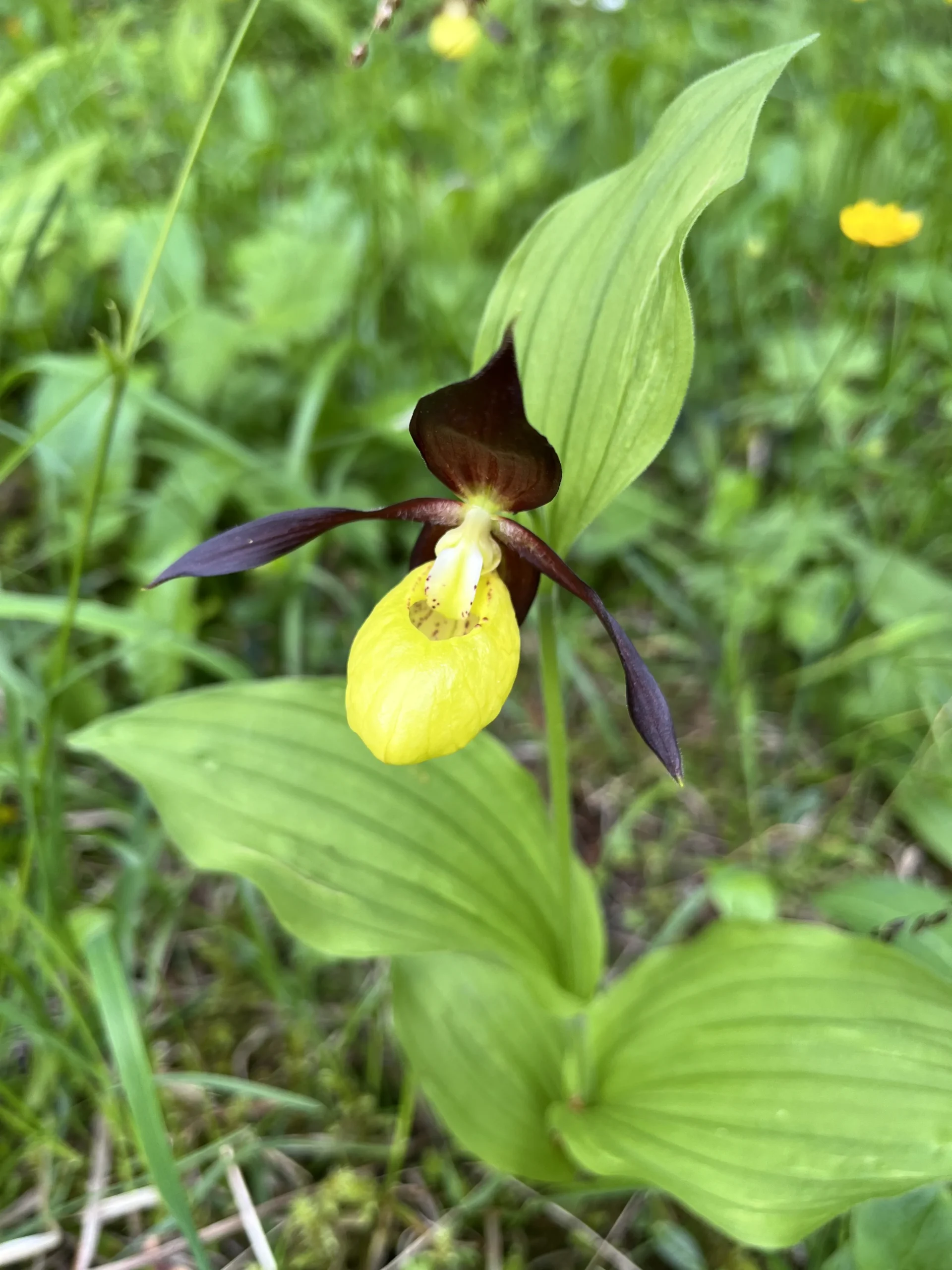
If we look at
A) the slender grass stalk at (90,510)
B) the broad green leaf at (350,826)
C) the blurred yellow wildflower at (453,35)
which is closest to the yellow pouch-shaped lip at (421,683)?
the broad green leaf at (350,826)

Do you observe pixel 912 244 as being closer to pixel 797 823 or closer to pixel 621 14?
pixel 621 14

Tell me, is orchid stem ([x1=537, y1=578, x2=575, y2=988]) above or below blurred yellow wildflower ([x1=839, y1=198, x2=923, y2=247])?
below

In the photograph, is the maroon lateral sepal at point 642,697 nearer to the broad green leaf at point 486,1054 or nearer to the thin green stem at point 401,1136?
the broad green leaf at point 486,1054

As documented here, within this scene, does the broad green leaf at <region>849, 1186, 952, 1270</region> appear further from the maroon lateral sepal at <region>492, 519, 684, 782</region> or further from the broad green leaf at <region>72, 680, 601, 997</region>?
the maroon lateral sepal at <region>492, 519, 684, 782</region>

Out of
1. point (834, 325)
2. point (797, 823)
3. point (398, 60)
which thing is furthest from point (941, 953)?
point (398, 60)

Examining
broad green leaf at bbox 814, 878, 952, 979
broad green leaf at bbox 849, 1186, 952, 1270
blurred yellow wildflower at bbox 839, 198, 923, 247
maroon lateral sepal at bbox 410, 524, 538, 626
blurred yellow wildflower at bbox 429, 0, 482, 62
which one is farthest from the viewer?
blurred yellow wildflower at bbox 429, 0, 482, 62

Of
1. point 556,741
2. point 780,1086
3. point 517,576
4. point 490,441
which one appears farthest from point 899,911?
point 490,441

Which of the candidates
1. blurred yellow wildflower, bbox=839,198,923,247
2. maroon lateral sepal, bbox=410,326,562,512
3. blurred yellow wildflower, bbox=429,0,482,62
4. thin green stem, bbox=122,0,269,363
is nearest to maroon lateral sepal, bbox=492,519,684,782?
Result: maroon lateral sepal, bbox=410,326,562,512

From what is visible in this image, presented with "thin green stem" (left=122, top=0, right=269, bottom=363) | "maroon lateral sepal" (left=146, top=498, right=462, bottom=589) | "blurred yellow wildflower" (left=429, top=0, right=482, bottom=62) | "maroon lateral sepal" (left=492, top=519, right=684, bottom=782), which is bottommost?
"maroon lateral sepal" (left=492, top=519, right=684, bottom=782)

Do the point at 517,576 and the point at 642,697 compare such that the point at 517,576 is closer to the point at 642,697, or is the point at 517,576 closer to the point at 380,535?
the point at 642,697
